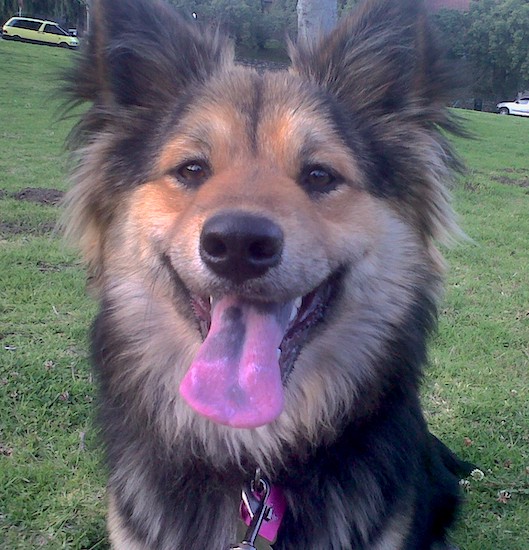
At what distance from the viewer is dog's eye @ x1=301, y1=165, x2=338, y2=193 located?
238 centimetres

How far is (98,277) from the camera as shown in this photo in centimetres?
271

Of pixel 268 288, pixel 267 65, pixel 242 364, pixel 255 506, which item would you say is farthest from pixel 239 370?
pixel 267 65

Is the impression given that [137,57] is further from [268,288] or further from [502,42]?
[502,42]

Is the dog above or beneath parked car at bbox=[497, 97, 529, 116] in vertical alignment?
above

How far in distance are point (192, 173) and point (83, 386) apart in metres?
1.98

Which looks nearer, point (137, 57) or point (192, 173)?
point (192, 173)

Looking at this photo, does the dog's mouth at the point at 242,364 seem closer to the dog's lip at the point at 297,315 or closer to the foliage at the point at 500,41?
the dog's lip at the point at 297,315

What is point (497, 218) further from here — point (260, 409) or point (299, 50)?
point (260, 409)

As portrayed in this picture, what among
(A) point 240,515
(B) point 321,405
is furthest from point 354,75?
(A) point 240,515

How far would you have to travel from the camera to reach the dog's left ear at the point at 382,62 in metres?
2.53

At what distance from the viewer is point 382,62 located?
2.58 meters

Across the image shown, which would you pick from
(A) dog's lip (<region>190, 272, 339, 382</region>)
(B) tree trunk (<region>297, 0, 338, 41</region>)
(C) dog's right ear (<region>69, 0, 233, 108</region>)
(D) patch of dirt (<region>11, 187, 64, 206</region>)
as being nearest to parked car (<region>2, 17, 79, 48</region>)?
(D) patch of dirt (<region>11, 187, 64, 206</region>)

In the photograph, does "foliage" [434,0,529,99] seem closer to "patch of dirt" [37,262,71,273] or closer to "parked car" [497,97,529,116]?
"parked car" [497,97,529,116]

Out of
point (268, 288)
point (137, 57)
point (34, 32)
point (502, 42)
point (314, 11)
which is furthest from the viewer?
point (502, 42)
